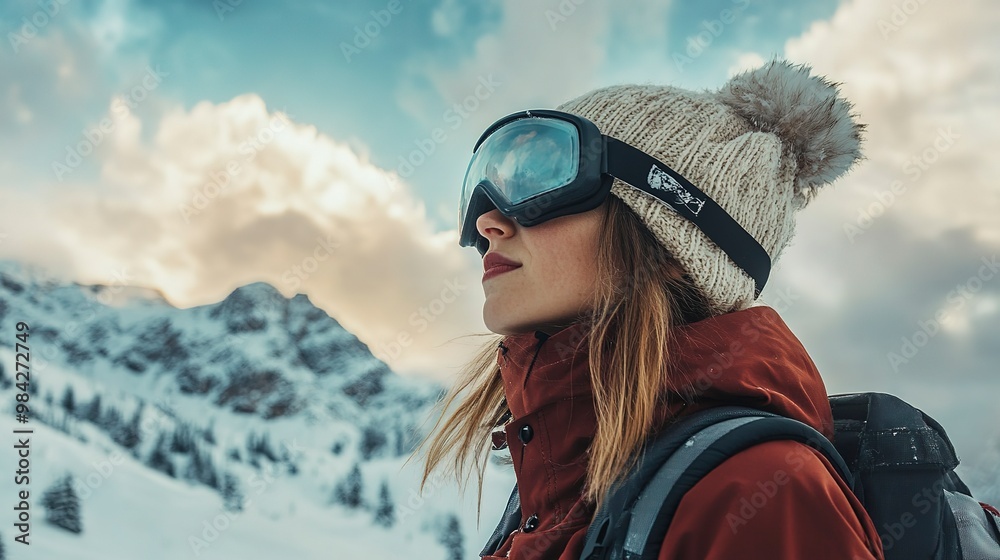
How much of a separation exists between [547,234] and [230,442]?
255 ft

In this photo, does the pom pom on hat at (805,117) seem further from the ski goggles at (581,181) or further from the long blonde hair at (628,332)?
the long blonde hair at (628,332)

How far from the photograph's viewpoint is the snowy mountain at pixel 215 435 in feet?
91.8

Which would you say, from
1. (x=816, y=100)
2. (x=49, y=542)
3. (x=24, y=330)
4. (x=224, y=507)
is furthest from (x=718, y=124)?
(x=224, y=507)

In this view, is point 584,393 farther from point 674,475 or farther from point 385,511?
point 385,511

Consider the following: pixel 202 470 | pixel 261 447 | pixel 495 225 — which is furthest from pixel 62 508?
pixel 261 447

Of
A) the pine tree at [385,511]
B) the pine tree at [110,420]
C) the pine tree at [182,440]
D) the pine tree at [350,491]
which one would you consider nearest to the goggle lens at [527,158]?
the pine tree at [385,511]

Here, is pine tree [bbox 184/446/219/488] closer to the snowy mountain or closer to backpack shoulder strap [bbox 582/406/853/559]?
the snowy mountain

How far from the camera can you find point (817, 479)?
99cm

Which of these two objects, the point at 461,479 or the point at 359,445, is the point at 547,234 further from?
the point at 359,445

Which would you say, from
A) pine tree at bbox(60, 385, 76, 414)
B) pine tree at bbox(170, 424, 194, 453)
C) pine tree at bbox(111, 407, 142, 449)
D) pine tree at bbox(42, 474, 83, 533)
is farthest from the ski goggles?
pine tree at bbox(60, 385, 76, 414)

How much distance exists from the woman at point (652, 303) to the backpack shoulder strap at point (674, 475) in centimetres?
2

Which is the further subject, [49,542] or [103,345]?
[103,345]

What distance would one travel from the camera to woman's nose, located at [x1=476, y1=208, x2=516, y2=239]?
166cm

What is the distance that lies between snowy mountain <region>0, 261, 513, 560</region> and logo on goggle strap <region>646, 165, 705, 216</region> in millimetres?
960
